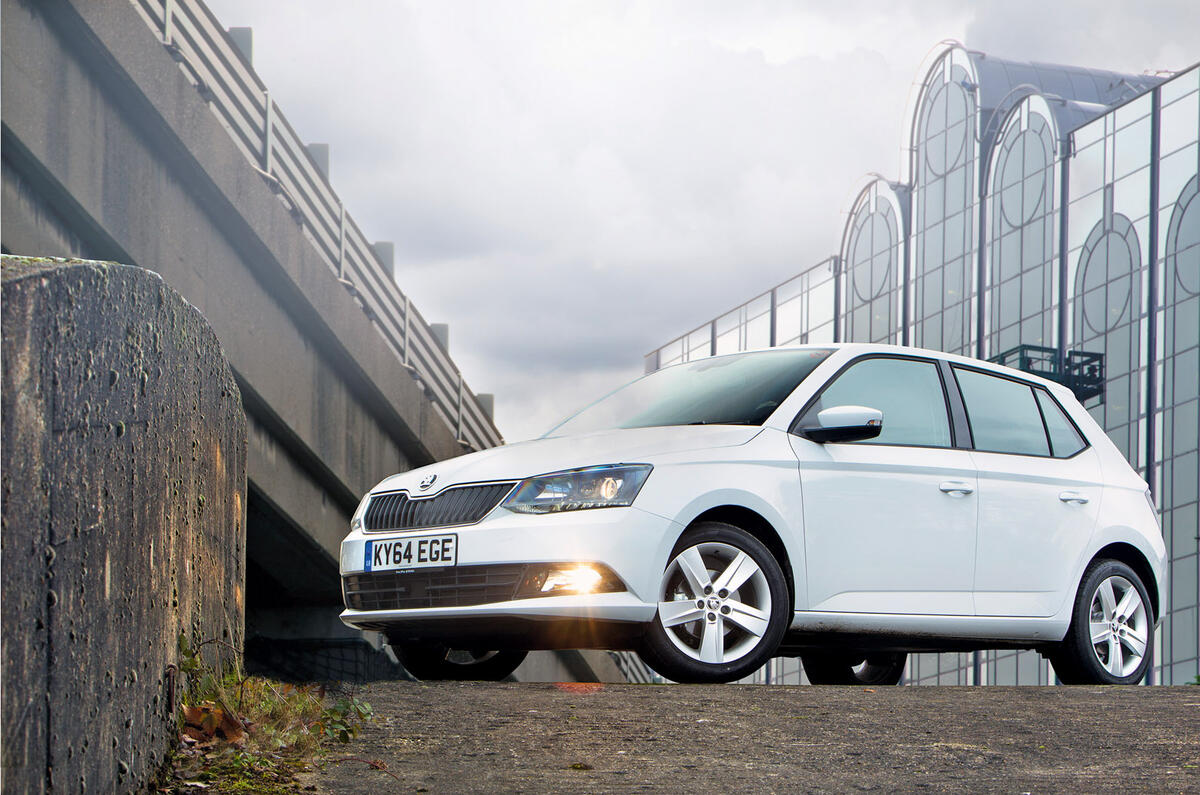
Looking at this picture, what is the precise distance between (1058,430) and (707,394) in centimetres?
229

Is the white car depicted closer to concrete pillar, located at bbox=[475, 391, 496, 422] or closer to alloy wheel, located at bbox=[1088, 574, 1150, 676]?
alloy wheel, located at bbox=[1088, 574, 1150, 676]

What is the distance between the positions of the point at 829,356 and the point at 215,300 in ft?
21.2

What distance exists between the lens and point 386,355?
1574cm

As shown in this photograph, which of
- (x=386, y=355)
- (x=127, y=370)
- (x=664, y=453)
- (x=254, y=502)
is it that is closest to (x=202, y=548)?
(x=127, y=370)

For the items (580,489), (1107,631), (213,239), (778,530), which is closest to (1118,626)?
(1107,631)

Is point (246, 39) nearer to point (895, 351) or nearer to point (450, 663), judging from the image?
point (450, 663)

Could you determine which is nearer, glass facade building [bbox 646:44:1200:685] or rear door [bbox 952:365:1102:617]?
rear door [bbox 952:365:1102:617]

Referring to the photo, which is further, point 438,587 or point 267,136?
point 267,136

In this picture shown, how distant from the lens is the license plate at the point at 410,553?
628 centimetres

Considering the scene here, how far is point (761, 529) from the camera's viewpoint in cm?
658

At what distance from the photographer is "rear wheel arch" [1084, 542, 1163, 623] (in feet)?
26.8

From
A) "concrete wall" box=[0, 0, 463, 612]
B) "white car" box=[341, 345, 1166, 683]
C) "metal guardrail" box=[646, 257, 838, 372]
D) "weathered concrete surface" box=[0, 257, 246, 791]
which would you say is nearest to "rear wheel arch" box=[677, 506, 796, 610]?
"white car" box=[341, 345, 1166, 683]

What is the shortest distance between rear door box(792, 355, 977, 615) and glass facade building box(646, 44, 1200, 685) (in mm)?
29192

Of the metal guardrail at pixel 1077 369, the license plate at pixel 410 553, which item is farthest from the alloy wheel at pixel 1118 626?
the metal guardrail at pixel 1077 369
